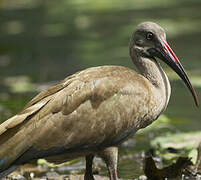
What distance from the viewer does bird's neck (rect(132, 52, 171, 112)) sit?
271 inches

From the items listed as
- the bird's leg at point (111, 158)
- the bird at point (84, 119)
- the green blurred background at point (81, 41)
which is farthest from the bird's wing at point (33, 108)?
the green blurred background at point (81, 41)

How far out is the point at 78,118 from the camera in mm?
6477

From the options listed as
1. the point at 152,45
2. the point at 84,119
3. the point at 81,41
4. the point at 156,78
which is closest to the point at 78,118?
the point at 84,119

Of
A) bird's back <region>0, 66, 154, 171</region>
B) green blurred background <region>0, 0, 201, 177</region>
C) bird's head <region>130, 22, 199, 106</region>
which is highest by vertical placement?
green blurred background <region>0, 0, 201, 177</region>

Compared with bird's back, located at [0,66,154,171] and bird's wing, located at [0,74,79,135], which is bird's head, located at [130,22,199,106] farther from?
bird's wing, located at [0,74,79,135]

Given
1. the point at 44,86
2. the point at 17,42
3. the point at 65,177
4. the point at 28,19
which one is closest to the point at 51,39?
the point at 17,42

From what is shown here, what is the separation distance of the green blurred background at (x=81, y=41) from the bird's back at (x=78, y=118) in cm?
143

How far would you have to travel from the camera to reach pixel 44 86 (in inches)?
507

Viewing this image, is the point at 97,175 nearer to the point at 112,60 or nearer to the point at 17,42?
the point at 112,60

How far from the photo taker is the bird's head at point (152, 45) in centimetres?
706

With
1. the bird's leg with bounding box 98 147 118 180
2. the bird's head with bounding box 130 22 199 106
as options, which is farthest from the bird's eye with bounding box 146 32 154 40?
the bird's leg with bounding box 98 147 118 180

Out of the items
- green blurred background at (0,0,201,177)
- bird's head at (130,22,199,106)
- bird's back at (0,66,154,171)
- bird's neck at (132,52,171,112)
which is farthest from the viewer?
green blurred background at (0,0,201,177)

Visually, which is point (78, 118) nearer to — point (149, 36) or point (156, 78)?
point (156, 78)

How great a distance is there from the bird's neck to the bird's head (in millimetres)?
79
